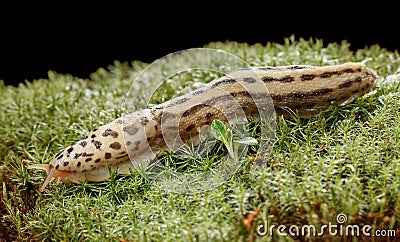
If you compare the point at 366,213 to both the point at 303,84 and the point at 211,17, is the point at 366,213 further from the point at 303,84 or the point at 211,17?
the point at 211,17

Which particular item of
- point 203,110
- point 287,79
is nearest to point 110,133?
point 203,110

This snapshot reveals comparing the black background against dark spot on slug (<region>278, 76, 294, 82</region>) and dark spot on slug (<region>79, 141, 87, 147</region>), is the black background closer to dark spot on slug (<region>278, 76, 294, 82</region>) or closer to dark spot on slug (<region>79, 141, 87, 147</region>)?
dark spot on slug (<region>278, 76, 294, 82</region>)

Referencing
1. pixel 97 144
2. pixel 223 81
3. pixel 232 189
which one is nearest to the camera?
pixel 232 189

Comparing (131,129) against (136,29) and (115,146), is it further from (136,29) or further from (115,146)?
(136,29)

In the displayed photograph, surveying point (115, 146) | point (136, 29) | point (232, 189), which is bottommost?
point (232, 189)

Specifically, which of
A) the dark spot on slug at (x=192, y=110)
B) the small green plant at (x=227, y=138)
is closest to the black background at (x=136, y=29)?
the dark spot on slug at (x=192, y=110)

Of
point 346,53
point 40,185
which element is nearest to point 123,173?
point 40,185
